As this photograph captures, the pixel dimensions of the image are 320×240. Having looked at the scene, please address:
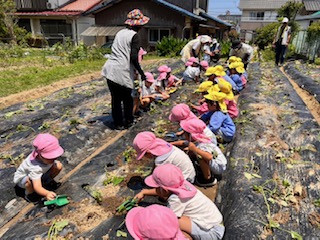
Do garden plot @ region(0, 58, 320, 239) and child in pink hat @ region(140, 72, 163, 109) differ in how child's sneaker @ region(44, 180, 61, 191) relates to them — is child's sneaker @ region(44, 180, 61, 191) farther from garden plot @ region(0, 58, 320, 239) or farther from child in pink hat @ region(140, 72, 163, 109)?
child in pink hat @ region(140, 72, 163, 109)

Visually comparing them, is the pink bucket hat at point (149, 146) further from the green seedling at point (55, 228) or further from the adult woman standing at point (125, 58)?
the adult woman standing at point (125, 58)

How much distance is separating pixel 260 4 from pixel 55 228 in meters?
48.7

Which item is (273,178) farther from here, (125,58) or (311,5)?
(311,5)

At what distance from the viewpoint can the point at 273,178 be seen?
3.08 metres

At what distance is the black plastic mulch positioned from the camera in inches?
Result: 295

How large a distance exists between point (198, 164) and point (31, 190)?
6.39 ft

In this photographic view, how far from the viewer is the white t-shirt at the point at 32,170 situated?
2842mm

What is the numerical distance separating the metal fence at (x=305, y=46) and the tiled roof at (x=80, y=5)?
1783 cm

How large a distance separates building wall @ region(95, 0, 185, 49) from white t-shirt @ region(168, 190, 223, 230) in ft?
61.2

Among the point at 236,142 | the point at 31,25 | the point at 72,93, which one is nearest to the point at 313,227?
the point at 236,142

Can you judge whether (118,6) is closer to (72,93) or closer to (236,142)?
(72,93)

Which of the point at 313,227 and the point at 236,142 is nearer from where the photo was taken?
the point at 313,227

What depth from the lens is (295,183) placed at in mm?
2992

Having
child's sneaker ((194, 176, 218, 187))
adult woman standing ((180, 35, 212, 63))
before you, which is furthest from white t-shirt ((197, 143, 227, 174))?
adult woman standing ((180, 35, 212, 63))
